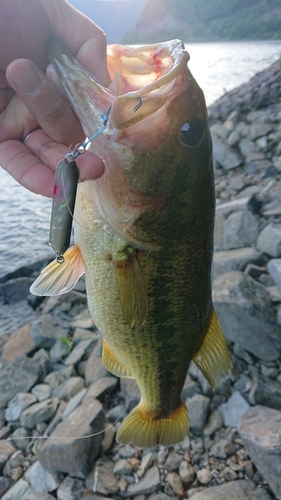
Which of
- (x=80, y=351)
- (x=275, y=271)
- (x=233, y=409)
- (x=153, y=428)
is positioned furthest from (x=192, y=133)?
(x=80, y=351)

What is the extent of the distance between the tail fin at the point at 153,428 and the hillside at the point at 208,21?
162ft

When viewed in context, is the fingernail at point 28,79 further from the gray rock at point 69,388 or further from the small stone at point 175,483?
the gray rock at point 69,388

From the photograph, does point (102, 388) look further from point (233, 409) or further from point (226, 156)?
point (226, 156)

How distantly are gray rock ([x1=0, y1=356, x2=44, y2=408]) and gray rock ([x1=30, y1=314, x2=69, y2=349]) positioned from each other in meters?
0.37

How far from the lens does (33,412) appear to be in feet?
13.1

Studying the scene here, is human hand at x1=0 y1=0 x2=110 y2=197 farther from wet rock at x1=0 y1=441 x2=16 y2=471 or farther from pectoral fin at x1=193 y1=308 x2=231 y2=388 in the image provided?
wet rock at x1=0 y1=441 x2=16 y2=471

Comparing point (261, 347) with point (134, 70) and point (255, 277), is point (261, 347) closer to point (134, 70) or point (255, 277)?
point (255, 277)

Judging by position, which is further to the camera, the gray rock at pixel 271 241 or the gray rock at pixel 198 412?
the gray rock at pixel 271 241

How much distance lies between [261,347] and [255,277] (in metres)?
1.16

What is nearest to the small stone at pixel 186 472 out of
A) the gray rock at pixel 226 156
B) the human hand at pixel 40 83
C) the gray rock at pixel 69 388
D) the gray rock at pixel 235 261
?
the gray rock at pixel 69 388

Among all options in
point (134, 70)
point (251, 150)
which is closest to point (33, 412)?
point (134, 70)

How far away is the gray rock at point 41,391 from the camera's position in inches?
170

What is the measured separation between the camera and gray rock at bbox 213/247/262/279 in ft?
14.9

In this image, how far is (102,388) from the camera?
150 inches
